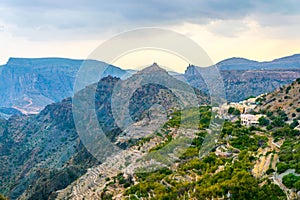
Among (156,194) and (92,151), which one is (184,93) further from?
(156,194)

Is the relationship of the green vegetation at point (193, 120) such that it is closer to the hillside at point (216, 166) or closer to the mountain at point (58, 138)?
the hillside at point (216, 166)

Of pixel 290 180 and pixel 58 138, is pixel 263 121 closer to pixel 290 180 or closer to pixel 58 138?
pixel 290 180

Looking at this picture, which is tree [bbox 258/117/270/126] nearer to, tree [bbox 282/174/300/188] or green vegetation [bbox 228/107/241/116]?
green vegetation [bbox 228/107/241/116]

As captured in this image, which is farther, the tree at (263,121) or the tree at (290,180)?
the tree at (263,121)

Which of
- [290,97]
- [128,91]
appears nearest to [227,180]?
[290,97]

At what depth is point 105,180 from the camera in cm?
3912

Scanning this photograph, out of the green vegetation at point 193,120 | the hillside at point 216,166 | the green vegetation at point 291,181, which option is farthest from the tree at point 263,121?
the green vegetation at point 291,181

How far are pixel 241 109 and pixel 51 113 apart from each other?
9688 cm

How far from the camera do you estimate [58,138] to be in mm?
117125

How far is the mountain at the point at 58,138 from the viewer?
62.8 meters

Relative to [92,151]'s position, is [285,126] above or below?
above

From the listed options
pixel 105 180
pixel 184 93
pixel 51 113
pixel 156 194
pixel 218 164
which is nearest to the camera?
pixel 156 194

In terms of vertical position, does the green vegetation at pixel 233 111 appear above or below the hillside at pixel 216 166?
above

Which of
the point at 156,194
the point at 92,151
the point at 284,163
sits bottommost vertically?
Result: the point at 92,151
